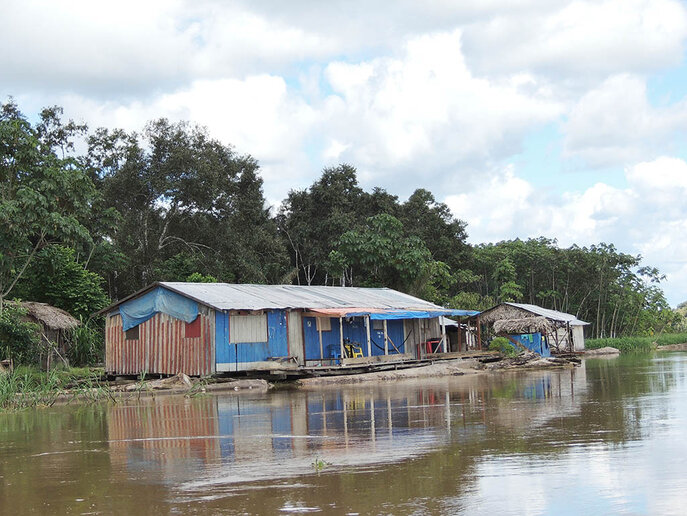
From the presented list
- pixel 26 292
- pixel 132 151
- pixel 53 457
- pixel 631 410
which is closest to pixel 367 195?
pixel 132 151

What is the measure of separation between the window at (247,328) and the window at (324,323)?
114 inches

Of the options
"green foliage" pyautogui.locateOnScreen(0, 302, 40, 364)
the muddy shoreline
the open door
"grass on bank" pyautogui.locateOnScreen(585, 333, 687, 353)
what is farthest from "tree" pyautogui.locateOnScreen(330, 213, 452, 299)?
"green foliage" pyautogui.locateOnScreen(0, 302, 40, 364)

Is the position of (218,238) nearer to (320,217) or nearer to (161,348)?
(320,217)

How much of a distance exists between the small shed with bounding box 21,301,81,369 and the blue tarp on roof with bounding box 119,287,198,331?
279cm

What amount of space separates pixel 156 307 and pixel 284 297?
16.0 ft

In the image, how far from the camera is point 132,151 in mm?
37312

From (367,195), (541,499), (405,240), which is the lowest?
(541,499)

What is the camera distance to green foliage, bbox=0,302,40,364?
23.8 meters

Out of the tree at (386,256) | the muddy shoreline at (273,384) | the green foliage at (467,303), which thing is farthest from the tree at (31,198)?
the green foliage at (467,303)

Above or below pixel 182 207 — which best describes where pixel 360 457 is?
below

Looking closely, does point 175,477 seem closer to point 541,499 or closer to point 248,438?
point 248,438

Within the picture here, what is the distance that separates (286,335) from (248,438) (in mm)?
14337

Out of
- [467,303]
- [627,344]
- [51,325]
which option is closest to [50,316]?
[51,325]

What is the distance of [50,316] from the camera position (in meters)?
27.3
